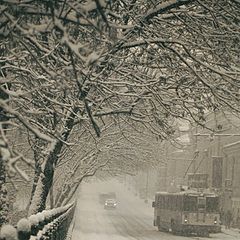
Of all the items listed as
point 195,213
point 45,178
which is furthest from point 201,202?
point 45,178

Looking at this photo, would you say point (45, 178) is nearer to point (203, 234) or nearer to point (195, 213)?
point (195, 213)

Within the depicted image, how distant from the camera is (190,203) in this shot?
37.0 metres

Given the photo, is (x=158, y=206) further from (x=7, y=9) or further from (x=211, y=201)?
(x=7, y=9)

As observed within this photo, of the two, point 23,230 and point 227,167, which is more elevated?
point 227,167

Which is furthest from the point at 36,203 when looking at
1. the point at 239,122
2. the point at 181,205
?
the point at 239,122

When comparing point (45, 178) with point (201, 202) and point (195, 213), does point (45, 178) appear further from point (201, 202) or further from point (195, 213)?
point (201, 202)

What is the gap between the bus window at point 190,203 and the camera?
3691 centimetres

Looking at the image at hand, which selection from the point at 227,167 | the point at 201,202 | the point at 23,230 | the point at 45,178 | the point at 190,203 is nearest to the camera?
the point at 23,230

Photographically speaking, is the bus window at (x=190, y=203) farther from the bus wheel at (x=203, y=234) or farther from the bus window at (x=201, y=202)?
the bus wheel at (x=203, y=234)

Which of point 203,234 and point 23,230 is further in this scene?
point 203,234

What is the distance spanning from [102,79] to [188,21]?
186 centimetres

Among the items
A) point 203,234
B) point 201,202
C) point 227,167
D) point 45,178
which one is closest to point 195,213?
point 201,202

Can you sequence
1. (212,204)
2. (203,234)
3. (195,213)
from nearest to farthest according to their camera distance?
(195,213)
(212,204)
(203,234)

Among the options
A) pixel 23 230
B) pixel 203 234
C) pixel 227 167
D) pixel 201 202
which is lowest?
pixel 203 234
